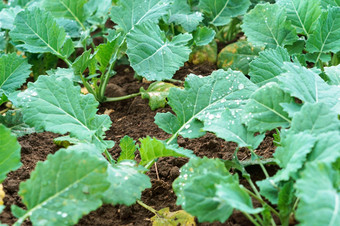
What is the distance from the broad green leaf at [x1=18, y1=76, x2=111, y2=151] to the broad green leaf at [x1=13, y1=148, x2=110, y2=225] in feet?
1.02

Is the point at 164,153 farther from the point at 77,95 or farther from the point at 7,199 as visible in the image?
the point at 7,199

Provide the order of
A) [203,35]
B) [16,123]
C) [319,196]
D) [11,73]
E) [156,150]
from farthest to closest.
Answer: [203,35], [11,73], [16,123], [156,150], [319,196]

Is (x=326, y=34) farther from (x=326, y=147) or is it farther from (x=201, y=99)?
(x=326, y=147)

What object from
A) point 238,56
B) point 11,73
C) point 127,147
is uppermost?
point 11,73

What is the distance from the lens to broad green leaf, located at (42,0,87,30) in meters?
3.01

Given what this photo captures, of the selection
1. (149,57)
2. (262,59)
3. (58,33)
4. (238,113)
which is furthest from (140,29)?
(238,113)

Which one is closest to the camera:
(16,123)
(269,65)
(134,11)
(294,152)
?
(294,152)

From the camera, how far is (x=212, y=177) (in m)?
1.50

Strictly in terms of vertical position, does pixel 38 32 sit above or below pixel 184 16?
above

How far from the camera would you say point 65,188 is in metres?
1.50

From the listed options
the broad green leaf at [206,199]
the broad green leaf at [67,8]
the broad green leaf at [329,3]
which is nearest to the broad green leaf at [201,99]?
the broad green leaf at [206,199]

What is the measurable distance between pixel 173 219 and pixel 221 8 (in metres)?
1.70

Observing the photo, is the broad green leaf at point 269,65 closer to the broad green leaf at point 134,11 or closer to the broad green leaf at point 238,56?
the broad green leaf at point 238,56

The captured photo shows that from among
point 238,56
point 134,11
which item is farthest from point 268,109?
point 134,11
